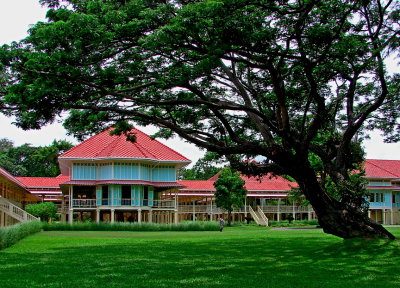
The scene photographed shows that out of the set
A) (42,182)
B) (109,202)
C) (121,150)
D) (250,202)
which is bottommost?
(250,202)

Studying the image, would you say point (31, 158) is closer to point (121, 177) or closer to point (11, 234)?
point (121, 177)

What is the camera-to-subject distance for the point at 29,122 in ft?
51.0

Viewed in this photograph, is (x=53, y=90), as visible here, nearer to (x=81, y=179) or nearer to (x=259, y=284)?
(x=259, y=284)

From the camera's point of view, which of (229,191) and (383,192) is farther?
(383,192)

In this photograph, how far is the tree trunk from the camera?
54.5 ft

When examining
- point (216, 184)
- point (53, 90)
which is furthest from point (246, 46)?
point (216, 184)

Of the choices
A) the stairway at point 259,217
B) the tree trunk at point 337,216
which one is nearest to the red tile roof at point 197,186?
the stairway at point 259,217

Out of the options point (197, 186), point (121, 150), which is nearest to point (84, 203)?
point (121, 150)

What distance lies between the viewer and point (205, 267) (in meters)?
13.1

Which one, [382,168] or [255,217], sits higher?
[382,168]

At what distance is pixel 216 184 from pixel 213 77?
33.1 metres

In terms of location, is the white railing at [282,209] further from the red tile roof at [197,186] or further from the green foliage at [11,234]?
the green foliage at [11,234]

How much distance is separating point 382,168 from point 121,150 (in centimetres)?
3683

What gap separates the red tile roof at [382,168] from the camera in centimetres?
6203
